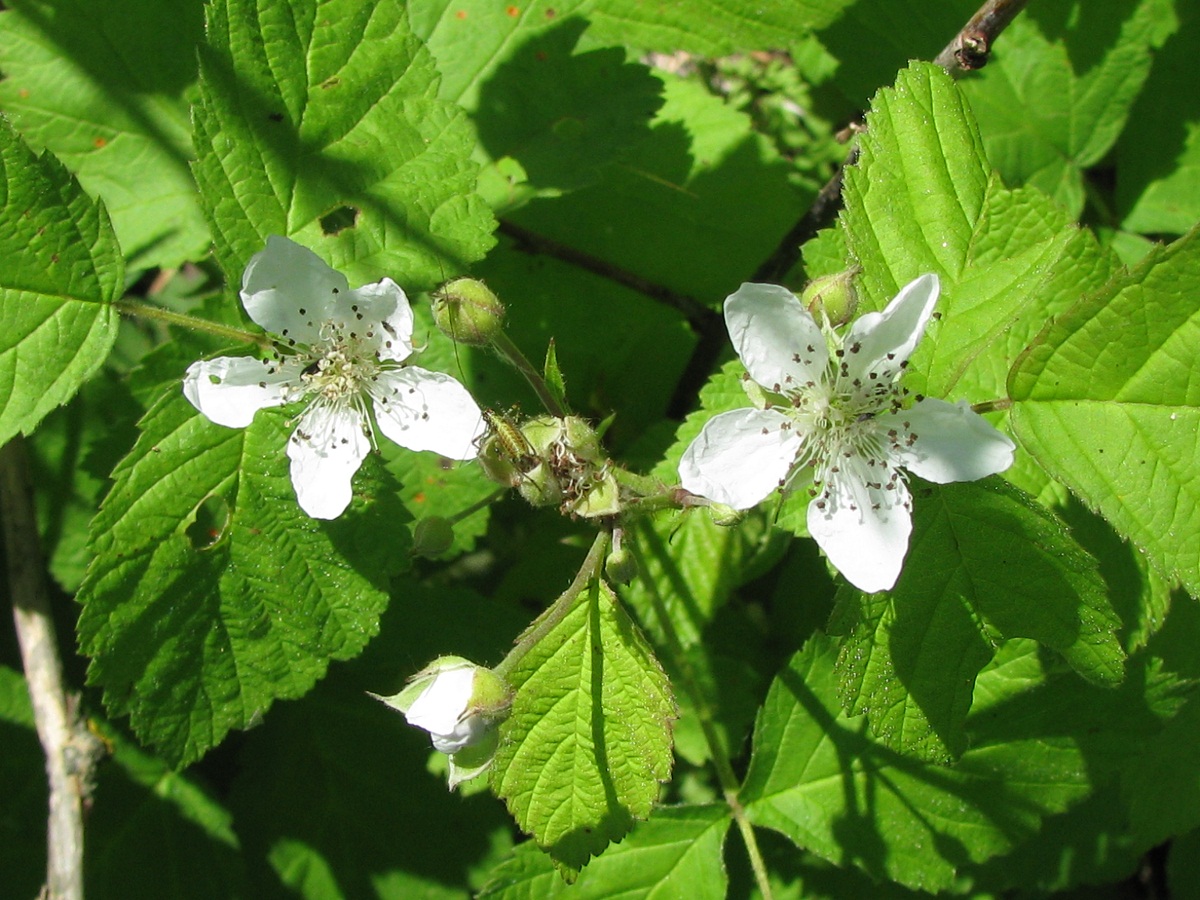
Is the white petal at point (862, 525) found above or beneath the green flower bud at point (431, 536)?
above

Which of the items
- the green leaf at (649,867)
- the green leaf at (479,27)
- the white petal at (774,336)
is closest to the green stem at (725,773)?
the green leaf at (649,867)

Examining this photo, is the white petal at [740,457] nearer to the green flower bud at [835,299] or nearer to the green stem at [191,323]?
the green flower bud at [835,299]

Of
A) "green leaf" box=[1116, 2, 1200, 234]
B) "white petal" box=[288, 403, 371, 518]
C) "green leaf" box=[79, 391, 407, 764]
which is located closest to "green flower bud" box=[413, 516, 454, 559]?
"green leaf" box=[79, 391, 407, 764]

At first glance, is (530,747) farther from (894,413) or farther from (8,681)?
(8,681)

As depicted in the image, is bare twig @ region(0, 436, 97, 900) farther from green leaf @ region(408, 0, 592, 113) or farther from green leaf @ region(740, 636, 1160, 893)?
green leaf @ region(740, 636, 1160, 893)

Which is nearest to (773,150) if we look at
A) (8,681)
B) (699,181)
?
(699,181)

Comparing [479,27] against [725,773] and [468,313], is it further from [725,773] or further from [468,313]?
→ [725,773]

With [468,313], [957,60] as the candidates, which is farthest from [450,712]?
[957,60]
